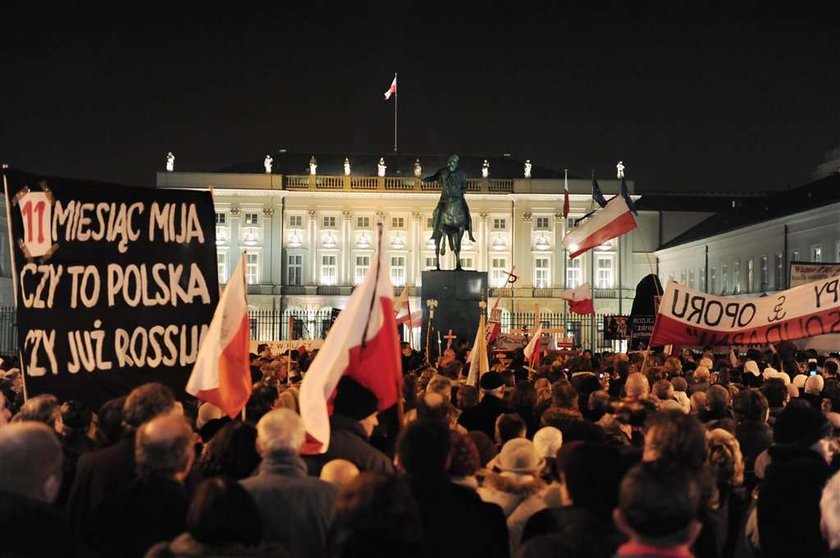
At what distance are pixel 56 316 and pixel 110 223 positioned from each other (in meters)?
0.77

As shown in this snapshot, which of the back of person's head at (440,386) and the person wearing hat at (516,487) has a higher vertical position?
the back of person's head at (440,386)

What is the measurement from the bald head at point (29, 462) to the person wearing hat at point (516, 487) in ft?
6.29

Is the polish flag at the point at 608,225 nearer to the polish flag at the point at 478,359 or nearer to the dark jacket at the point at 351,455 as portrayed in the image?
the polish flag at the point at 478,359

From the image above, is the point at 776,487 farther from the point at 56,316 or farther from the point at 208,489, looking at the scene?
the point at 56,316

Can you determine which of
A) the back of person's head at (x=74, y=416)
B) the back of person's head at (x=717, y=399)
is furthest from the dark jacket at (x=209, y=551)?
the back of person's head at (x=717, y=399)

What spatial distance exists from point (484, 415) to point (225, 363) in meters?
2.29

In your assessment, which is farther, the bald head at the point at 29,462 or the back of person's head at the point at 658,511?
the bald head at the point at 29,462

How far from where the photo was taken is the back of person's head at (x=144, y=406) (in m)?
5.24

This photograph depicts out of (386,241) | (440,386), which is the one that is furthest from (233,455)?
(386,241)

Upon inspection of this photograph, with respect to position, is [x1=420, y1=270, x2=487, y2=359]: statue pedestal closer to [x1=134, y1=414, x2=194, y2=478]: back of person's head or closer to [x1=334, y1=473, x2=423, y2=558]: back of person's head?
[x1=134, y1=414, x2=194, y2=478]: back of person's head

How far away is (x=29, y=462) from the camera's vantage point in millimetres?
3875

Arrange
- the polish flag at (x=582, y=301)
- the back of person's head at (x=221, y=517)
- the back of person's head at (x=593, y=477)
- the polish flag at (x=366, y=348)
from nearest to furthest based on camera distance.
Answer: the back of person's head at (x=221, y=517), the back of person's head at (x=593, y=477), the polish flag at (x=366, y=348), the polish flag at (x=582, y=301)

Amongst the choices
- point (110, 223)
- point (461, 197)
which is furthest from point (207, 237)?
point (461, 197)

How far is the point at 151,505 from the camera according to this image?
13.7ft
